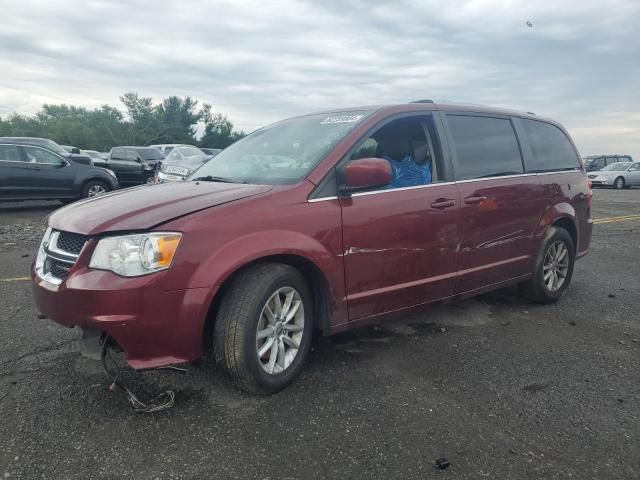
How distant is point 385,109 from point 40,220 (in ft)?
29.4

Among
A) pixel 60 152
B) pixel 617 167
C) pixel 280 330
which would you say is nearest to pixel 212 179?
pixel 280 330

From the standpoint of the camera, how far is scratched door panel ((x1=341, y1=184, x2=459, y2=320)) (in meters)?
3.34

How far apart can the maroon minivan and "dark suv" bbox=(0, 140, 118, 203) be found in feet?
29.6

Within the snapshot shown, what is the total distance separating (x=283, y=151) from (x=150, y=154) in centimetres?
1827

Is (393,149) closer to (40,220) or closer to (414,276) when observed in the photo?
(414,276)

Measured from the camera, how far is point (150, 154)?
67.6ft

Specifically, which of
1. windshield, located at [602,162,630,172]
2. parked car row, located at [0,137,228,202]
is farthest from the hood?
windshield, located at [602,162,630,172]

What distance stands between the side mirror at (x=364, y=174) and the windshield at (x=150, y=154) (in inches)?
724

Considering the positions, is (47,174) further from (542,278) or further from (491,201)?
(542,278)

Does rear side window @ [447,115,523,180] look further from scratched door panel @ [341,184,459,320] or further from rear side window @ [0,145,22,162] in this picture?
rear side window @ [0,145,22,162]

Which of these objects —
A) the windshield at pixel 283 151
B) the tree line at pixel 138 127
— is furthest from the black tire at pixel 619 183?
the tree line at pixel 138 127

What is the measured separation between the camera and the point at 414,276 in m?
3.70

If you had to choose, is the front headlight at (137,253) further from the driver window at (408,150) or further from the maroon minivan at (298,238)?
the driver window at (408,150)

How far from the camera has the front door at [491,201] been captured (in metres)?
4.08
